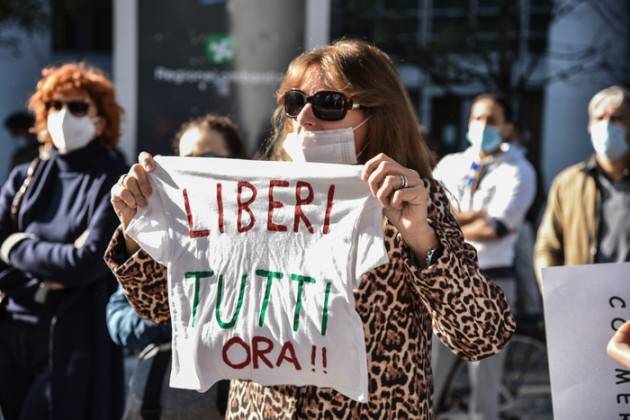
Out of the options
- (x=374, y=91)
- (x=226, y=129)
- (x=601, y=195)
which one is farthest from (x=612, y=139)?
(x=374, y=91)

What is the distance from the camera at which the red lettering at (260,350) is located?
2.18m

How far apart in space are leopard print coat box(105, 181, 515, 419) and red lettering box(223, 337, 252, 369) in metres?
0.11

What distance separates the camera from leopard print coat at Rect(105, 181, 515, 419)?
2166mm

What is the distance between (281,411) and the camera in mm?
2219

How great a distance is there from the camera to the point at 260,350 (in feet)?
7.17

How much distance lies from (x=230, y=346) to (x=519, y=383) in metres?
4.59

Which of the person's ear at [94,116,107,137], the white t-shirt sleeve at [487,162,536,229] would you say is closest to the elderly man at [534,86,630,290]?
the white t-shirt sleeve at [487,162,536,229]

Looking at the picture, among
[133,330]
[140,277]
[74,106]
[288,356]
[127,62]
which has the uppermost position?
[127,62]

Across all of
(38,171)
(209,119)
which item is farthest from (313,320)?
(38,171)

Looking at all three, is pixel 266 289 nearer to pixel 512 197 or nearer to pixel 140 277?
pixel 140 277

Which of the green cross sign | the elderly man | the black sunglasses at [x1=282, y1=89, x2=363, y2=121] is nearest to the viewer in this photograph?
the black sunglasses at [x1=282, y1=89, x2=363, y2=121]

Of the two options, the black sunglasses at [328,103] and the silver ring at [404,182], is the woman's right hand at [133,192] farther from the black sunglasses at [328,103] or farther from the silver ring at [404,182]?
the silver ring at [404,182]

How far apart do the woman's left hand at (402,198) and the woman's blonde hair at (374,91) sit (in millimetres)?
259

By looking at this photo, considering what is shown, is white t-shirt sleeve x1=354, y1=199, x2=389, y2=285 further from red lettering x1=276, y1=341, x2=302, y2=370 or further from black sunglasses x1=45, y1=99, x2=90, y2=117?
black sunglasses x1=45, y1=99, x2=90, y2=117
